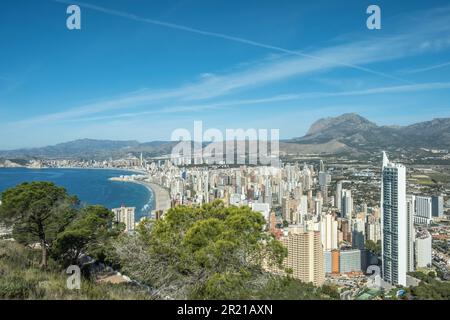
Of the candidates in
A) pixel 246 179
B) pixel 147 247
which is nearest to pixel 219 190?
pixel 246 179

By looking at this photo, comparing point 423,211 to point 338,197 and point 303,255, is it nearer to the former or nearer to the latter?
point 338,197

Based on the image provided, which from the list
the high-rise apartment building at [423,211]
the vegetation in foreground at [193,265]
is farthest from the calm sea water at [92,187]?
the vegetation in foreground at [193,265]

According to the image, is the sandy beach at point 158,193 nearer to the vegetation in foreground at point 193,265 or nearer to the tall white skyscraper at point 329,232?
the tall white skyscraper at point 329,232

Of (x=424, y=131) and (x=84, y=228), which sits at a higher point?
(x=424, y=131)

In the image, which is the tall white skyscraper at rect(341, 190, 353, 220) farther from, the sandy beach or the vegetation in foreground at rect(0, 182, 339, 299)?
the vegetation in foreground at rect(0, 182, 339, 299)

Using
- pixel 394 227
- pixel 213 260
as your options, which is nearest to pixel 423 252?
pixel 394 227

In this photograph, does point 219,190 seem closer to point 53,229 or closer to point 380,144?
point 380,144

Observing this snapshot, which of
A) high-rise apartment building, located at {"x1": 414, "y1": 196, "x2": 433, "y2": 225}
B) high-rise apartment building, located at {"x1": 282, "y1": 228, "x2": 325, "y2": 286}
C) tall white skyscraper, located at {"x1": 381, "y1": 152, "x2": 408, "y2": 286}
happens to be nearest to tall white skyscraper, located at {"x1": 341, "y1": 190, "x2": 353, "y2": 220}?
high-rise apartment building, located at {"x1": 414, "y1": 196, "x2": 433, "y2": 225}
